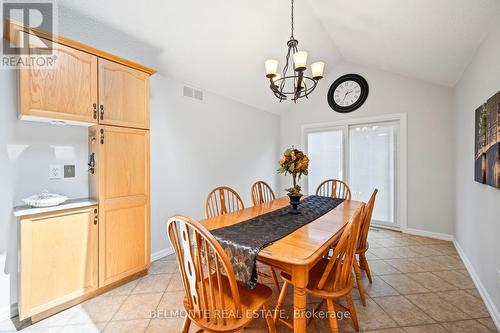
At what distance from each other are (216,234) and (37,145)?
170 centimetres

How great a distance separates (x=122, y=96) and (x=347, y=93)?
369cm

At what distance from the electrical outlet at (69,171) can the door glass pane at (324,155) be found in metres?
3.94

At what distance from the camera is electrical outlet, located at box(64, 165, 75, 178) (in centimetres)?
197

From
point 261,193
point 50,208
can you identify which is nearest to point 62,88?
point 50,208

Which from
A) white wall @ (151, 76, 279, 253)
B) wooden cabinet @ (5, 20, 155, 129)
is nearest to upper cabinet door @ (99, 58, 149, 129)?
wooden cabinet @ (5, 20, 155, 129)

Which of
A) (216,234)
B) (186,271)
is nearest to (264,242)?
(216,234)

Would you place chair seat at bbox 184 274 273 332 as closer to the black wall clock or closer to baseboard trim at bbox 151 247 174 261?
baseboard trim at bbox 151 247 174 261

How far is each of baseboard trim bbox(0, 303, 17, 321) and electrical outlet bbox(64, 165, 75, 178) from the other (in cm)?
104

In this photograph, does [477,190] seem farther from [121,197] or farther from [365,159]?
[121,197]

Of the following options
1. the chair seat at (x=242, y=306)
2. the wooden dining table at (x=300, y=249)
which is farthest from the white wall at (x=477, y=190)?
the chair seat at (x=242, y=306)

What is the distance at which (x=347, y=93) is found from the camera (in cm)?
408

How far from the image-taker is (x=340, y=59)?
13.2ft

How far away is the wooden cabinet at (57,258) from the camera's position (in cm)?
157

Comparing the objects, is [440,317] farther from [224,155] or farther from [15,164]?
[15,164]
